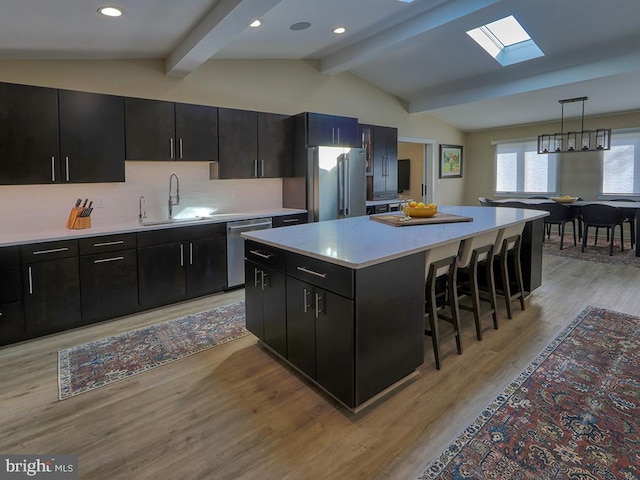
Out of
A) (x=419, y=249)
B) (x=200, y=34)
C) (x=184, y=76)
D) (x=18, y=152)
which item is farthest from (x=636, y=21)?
(x=18, y=152)

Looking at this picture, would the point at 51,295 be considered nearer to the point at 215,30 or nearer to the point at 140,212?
the point at 140,212

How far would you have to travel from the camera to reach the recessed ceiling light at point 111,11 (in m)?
2.57

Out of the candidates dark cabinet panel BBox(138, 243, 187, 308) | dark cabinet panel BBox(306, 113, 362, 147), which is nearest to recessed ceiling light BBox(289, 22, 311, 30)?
dark cabinet panel BBox(306, 113, 362, 147)

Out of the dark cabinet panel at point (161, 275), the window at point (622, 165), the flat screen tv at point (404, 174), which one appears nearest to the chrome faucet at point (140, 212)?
the dark cabinet panel at point (161, 275)

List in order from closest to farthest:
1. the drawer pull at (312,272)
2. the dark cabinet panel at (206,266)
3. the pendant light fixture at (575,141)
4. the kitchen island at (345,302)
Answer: the kitchen island at (345,302)
the drawer pull at (312,272)
the dark cabinet panel at (206,266)
the pendant light fixture at (575,141)

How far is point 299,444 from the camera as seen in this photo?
1845 mm

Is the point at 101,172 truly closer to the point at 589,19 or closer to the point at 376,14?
the point at 376,14

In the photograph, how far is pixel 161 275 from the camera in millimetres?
3678

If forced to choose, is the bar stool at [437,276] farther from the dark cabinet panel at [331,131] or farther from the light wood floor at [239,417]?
the dark cabinet panel at [331,131]

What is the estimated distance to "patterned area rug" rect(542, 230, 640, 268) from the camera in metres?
5.54

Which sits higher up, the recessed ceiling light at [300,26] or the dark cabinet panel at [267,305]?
the recessed ceiling light at [300,26]

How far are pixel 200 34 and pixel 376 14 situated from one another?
2.08 m

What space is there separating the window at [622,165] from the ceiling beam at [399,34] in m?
5.12

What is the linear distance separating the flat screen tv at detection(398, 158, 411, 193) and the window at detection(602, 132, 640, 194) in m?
3.92
